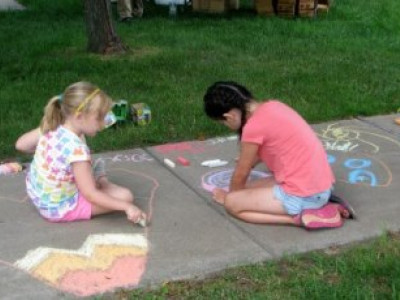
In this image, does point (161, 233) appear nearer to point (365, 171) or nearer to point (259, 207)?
point (259, 207)

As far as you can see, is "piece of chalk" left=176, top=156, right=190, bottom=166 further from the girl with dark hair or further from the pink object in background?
the pink object in background

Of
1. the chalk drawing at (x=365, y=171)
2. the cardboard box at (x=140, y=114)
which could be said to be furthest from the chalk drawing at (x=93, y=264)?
the cardboard box at (x=140, y=114)

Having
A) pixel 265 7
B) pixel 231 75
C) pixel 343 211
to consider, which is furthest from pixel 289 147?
pixel 265 7

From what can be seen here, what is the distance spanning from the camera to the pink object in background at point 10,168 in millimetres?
4707

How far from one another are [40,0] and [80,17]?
7.86ft

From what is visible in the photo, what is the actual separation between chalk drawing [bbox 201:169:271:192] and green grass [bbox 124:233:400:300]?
1035 mm

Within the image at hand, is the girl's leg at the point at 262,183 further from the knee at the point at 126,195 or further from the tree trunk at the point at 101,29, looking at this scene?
the tree trunk at the point at 101,29

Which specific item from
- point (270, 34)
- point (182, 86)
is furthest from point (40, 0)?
point (182, 86)

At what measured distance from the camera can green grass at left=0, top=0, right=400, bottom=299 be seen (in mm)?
3361

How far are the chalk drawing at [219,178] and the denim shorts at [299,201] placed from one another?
604 millimetres

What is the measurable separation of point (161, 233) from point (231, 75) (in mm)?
A: 3874

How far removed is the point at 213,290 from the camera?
324 centimetres

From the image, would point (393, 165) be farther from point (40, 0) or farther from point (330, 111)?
point (40, 0)

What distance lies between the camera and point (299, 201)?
3.88 metres
